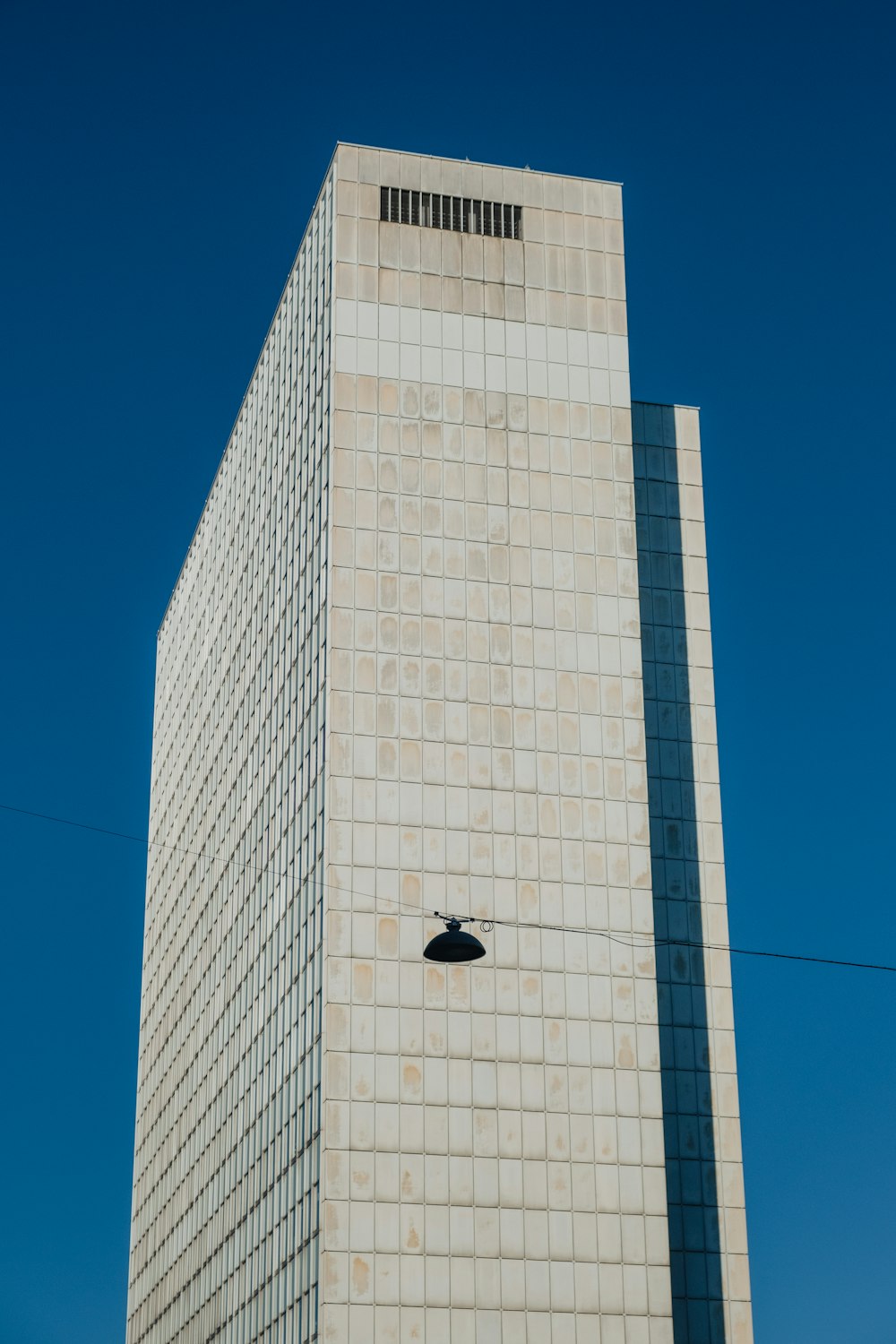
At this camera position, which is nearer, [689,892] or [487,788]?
[487,788]

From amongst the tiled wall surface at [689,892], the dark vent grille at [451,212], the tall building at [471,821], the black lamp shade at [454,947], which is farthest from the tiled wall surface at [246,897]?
the black lamp shade at [454,947]

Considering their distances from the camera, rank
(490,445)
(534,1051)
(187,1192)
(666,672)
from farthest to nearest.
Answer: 1. (187,1192)
2. (666,672)
3. (490,445)
4. (534,1051)

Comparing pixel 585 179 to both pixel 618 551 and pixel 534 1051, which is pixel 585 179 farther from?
pixel 534 1051

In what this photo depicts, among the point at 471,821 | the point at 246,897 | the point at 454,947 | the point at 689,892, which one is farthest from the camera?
the point at 246,897

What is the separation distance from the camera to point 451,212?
70.1 m

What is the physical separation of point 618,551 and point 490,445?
5230mm

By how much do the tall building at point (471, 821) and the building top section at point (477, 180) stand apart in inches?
4.7

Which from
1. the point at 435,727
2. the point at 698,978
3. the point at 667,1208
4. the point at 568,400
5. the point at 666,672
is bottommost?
the point at 667,1208

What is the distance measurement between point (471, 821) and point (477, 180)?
21.5m

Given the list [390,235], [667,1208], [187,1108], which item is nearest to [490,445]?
[390,235]

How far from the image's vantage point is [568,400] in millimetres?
69250

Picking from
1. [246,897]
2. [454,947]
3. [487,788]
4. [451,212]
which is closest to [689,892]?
[487,788]

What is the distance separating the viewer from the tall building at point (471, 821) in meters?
59.8

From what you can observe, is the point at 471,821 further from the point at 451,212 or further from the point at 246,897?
the point at 451,212
